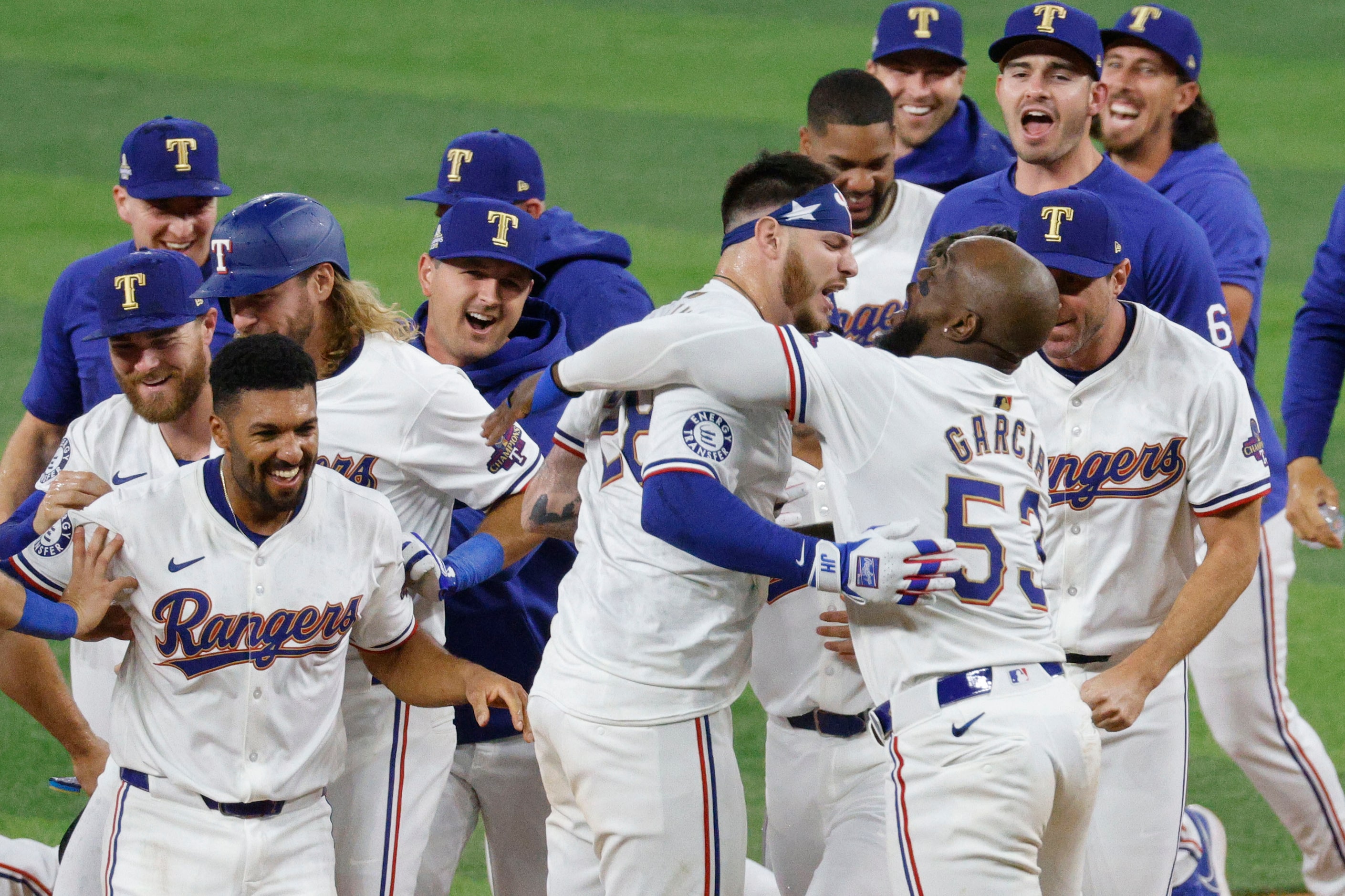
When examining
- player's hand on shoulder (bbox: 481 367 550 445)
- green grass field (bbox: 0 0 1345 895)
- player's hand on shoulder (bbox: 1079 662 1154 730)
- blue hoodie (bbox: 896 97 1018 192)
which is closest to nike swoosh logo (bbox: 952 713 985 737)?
player's hand on shoulder (bbox: 1079 662 1154 730)

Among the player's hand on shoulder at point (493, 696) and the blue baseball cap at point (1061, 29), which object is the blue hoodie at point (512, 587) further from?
the blue baseball cap at point (1061, 29)

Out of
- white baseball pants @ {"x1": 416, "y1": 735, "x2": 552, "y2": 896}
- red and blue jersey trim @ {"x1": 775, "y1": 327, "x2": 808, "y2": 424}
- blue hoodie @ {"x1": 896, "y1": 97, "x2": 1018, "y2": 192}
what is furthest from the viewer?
blue hoodie @ {"x1": 896, "y1": 97, "x2": 1018, "y2": 192}

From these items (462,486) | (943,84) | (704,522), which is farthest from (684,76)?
(704,522)

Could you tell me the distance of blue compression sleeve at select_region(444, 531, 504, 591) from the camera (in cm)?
382

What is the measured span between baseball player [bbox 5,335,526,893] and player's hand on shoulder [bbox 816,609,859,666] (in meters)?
0.68

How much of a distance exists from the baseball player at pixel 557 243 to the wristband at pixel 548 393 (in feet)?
4.47

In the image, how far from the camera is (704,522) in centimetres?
312

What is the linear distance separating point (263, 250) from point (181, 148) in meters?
1.49

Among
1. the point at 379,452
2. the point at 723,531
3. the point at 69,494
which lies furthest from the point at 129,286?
the point at 723,531

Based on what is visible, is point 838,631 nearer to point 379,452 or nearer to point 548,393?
point 548,393

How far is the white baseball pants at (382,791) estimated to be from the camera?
3.80m

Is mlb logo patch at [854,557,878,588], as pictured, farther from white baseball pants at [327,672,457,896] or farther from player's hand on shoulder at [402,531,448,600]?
white baseball pants at [327,672,457,896]

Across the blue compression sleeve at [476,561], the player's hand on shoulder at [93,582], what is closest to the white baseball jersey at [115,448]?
the player's hand on shoulder at [93,582]

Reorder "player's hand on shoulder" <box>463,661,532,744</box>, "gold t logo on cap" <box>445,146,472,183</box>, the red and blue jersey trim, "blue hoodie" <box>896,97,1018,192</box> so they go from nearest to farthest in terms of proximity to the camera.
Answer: the red and blue jersey trim < "player's hand on shoulder" <box>463,661,532,744</box> < "gold t logo on cap" <box>445,146,472,183</box> < "blue hoodie" <box>896,97,1018,192</box>
